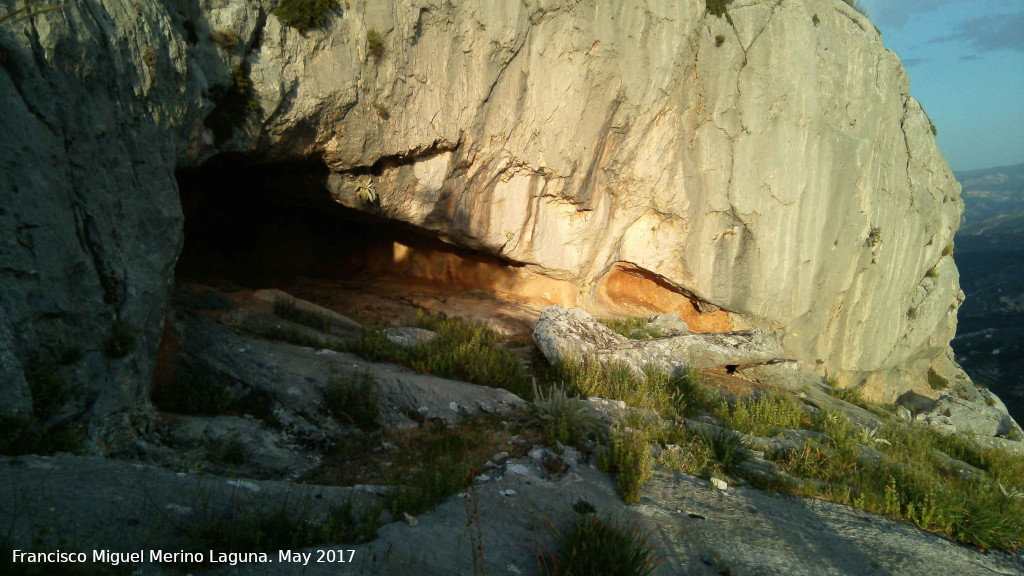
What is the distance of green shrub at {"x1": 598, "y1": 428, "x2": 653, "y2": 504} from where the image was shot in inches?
213

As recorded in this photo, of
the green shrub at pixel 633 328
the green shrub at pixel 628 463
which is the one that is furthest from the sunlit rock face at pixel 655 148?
the green shrub at pixel 628 463

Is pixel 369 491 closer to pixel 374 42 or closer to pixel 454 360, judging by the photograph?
pixel 454 360

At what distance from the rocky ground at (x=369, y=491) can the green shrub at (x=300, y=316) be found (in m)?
0.71

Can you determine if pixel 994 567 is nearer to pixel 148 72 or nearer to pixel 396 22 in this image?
pixel 148 72

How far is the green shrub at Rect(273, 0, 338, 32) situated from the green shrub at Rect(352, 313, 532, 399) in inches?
208

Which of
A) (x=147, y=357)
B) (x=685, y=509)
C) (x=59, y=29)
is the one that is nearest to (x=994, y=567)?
(x=685, y=509)

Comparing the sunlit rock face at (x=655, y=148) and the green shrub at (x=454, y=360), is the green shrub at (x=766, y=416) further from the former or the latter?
the sunlit rock face at (x=655, y=148)

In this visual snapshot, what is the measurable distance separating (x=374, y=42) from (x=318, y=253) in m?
6.84

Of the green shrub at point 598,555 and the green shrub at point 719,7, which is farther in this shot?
the green shrub at point 719,7

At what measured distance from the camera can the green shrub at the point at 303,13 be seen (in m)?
9.41

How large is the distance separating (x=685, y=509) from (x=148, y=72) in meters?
7.27

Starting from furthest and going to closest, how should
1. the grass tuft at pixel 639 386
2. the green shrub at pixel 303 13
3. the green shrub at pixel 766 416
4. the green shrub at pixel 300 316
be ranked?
the green shrub at pixel 300 316 < the green shrub at pixel 303 13 < the grass tuft at pixel 639 386 < the green shrub at pixel 766 416

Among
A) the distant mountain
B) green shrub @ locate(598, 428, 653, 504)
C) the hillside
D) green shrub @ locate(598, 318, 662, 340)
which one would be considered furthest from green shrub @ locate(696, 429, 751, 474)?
the distant mountain

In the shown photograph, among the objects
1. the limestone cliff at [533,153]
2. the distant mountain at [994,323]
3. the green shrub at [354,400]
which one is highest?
the limestone cliff at [533,153]
